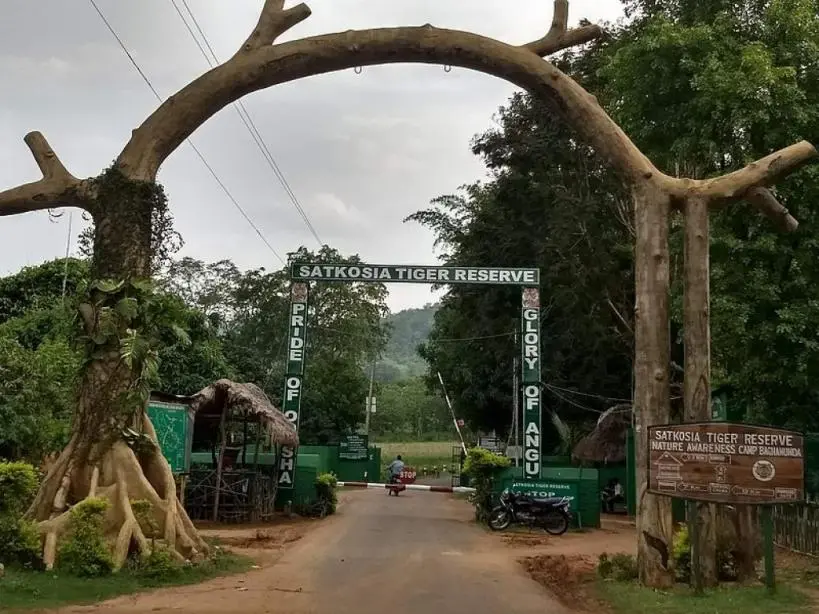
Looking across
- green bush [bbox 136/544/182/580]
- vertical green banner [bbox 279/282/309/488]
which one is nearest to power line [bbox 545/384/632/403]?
vertical green banner [bbox 279/282/309/488]

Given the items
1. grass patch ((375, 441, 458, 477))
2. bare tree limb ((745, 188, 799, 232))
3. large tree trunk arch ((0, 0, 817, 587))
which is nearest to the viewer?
large tree trunk arch ((0, 0, 817, 587))

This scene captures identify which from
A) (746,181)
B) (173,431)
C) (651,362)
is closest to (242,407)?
(173,431)

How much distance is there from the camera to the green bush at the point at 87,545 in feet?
28.2

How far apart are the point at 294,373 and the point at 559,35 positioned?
11.6m

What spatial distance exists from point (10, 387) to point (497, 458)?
10.1 meters

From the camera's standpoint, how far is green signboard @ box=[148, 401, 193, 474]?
14492mm

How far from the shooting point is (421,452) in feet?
211

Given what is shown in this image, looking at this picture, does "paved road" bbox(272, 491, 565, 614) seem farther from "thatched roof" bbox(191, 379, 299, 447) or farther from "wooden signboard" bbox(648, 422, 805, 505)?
"thatched roof" bbox(191, 379, 299, 447)

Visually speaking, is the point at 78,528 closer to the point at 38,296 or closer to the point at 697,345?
the point at 697,345

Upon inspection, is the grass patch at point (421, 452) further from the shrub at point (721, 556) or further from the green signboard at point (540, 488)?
the shrub at point (721, 556)

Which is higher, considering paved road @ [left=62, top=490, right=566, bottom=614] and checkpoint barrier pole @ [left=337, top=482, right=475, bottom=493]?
paved road @ [left=62, top=490, right=566, bottom=614]

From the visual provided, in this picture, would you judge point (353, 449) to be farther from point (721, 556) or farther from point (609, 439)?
point (721, 556)

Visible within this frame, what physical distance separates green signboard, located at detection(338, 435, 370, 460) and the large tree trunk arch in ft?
78.5

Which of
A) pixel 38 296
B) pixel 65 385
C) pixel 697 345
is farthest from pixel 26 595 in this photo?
pixel 38 296
